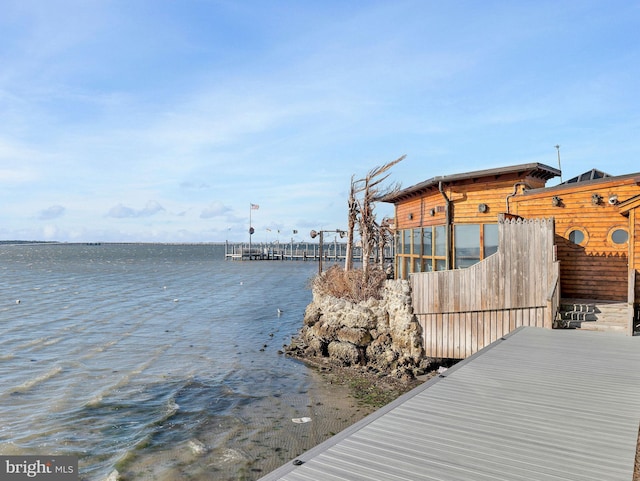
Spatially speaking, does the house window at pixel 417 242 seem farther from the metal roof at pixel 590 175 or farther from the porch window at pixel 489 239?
the metal roof at pixel 590 175

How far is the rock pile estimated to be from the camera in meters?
15.1

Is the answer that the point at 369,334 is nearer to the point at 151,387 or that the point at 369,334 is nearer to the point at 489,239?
the point at 489,239

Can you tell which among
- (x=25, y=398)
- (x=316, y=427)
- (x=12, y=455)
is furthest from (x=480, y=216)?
(x=25, y=398)

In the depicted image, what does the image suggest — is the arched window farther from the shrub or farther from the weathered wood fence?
the shrub

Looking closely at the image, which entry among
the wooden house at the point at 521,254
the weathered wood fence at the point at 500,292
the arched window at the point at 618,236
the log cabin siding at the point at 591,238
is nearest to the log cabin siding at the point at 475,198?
the wooden house at the point at 521,254

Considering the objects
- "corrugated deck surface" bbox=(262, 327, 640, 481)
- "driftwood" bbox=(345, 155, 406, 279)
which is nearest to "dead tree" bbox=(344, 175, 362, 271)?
"driftwood" bbox=(345, 155, 406, 279)

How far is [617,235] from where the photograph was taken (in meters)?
14.5

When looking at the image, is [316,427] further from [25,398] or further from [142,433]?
[25,398]

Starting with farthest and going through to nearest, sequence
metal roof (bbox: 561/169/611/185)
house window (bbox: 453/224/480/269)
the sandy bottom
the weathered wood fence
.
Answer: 1. metal roof (bbox: 561/169/611/185)
2. house window (bbox: 453/224/480/269)
3. the weathered wood fence
4. the sandy bottom

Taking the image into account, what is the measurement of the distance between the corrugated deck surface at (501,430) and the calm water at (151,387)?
4.83 m

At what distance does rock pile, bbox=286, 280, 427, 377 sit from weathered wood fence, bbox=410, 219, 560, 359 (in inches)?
46.9

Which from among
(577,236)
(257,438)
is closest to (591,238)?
(577,236)

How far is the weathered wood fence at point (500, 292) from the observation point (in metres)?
12.5

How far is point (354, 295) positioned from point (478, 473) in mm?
15387
